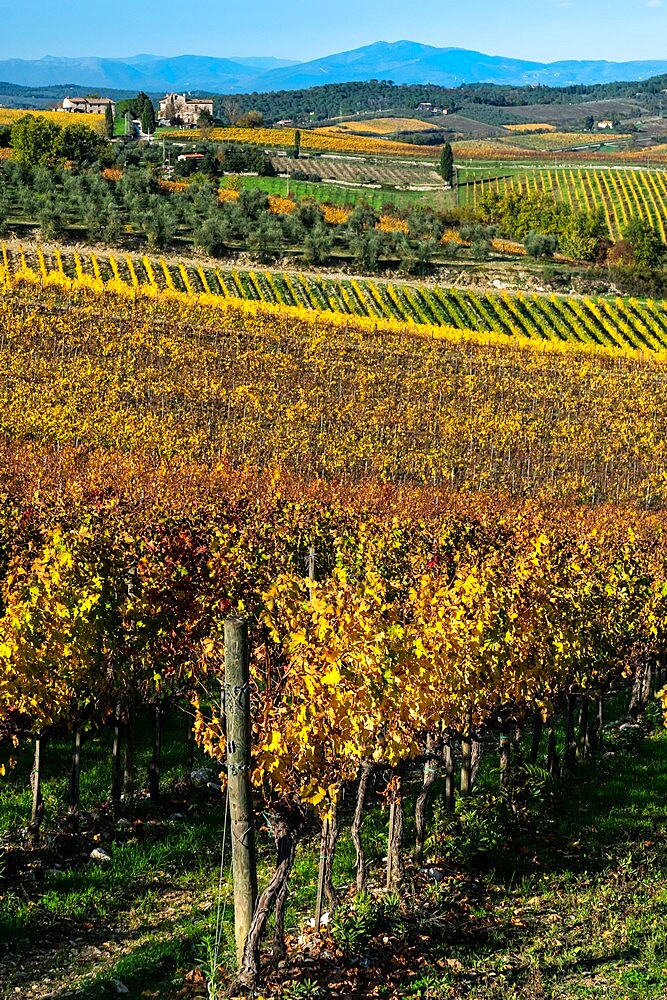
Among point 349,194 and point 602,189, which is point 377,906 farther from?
point 602,189

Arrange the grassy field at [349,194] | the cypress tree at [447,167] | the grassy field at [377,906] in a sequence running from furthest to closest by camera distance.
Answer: the cypress tree at [447,167]
the grassy field at [349,194]
the grassy field at [377,906]

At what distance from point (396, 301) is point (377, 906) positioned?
64557 mm

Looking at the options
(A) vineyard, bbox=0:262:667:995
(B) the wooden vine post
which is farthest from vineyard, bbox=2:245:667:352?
(B) the wooden vine post

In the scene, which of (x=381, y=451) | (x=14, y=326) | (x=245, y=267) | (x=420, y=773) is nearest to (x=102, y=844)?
(x=420, y=773)

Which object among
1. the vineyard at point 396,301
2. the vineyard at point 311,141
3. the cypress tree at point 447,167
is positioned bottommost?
the vineyard at point 396,301

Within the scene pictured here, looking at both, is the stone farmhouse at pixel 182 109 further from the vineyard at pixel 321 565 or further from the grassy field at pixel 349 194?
the vineyard at pixel 321 565

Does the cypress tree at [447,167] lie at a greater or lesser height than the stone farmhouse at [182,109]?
lesser

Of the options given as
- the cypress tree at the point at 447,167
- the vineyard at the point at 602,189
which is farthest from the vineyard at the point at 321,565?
the cypress tree at the point at 447,167

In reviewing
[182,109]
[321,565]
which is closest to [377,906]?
[321,565]

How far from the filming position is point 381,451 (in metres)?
42.9

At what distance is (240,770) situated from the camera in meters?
9.06

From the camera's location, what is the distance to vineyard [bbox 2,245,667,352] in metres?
67.9

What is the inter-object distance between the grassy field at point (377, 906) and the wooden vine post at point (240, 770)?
→ 100cm

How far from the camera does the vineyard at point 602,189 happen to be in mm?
118250
